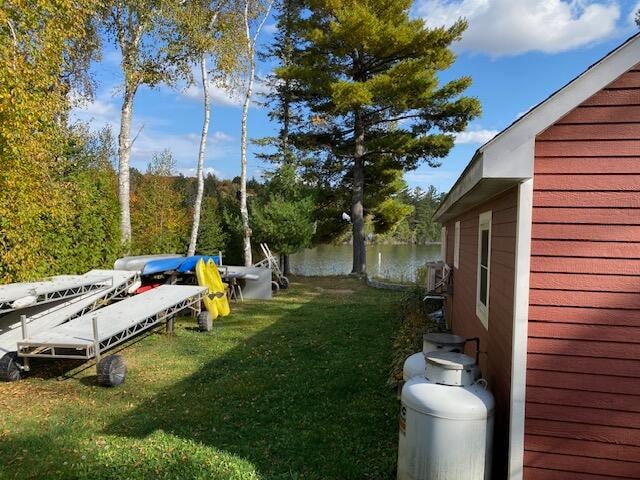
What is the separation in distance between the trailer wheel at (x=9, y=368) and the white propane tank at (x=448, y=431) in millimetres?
5372

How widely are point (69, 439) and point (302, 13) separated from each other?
19164 mm

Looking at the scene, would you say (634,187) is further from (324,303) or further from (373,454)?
(324,303)

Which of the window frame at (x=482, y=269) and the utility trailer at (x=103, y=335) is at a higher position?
the window frame at (x=482, y=269)

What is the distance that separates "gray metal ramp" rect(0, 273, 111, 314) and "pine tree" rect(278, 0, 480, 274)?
10482mm

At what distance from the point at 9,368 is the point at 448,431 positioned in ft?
18.9

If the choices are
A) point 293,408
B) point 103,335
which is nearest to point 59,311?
point 103,335

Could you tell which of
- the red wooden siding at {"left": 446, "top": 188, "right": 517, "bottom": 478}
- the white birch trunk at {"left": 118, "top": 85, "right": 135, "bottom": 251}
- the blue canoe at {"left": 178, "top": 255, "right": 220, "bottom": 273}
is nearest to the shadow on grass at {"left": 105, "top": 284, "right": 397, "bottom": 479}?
the red wooden siding at {"left": 446, "top": 188, "right": 517, "bottom": 478}

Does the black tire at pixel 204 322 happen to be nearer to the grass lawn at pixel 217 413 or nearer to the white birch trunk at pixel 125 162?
the grass lawn at pixel 217 413

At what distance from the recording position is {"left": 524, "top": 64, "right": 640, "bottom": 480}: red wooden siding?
304 cm

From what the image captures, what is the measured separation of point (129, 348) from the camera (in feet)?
25.8

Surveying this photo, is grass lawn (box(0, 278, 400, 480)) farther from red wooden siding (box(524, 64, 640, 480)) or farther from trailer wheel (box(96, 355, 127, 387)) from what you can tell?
red wooden siding (box(524, 64, 640, 480))

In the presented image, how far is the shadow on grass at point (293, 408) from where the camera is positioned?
4.04 m

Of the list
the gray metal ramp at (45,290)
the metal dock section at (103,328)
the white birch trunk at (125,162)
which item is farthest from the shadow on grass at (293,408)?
the white birch trunk at (125,162)

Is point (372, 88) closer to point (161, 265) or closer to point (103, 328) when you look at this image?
point (161, 265)
